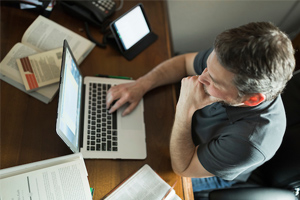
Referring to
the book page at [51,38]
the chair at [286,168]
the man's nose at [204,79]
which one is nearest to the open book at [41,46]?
the book page at [51,38]

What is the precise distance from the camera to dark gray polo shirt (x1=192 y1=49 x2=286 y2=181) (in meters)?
0.82

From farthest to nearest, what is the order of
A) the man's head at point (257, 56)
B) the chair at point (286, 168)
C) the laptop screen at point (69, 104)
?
the chair at point (286, 168) < the laptop screen at point (69, 104) < the man's head at point (257, 56)

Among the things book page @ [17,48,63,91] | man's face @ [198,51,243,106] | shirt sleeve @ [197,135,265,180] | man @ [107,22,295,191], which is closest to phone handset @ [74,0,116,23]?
book page @ [17,48,63,91]

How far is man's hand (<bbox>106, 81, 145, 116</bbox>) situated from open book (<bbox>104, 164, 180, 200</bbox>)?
25 cm

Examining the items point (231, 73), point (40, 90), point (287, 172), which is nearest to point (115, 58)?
point (40, 90)

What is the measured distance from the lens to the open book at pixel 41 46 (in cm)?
101

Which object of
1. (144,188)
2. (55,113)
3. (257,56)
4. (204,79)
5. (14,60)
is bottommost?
(144,188)

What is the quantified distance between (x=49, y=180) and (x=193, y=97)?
1.75 feet

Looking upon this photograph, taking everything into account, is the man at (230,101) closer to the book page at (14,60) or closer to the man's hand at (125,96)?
the man's hand at (125,96)

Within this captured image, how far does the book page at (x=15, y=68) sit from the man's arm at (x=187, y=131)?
1.62 feet

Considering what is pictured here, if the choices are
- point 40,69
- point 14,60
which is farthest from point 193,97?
point 14,60

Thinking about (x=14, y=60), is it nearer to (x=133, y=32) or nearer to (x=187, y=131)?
(x=133, y=32)

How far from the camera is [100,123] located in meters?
1.00

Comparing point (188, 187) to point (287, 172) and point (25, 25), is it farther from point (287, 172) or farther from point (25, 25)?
point (25, 25)
